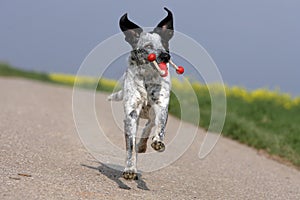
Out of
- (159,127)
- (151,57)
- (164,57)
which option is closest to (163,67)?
(164,57)

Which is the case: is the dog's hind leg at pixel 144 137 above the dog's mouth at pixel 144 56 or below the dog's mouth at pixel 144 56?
below

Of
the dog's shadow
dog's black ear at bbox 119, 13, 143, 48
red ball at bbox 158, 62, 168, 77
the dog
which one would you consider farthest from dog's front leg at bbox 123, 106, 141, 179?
dog's black ear at bbox 119, 13, 143, 48

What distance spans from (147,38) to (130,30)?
245 mm

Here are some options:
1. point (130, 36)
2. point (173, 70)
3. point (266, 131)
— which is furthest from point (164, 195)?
point (266, 131)

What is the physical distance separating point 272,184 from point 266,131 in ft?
19.7

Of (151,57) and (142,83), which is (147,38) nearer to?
(151,57)

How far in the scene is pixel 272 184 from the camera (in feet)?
27.7

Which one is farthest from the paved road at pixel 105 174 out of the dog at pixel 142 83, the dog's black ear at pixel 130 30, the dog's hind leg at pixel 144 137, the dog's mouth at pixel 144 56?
the dog's black ear at pixel 130 30

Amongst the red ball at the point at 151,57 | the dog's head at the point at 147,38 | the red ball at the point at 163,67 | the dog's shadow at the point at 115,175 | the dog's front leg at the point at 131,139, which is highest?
the dog's head at the point at 147,38

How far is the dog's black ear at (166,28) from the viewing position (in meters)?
6.63

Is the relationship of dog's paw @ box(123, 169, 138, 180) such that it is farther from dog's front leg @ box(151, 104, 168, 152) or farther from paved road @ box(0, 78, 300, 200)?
dog's front leg @ box(151, 104, 168, 152)

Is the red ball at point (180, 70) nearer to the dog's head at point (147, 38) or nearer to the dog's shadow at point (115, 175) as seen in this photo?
the dog's head at point (147, 38)

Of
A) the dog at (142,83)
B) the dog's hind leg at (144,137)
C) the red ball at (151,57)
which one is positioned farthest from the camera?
the dog's hind leg at (144,137)

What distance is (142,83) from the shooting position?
653 cm
